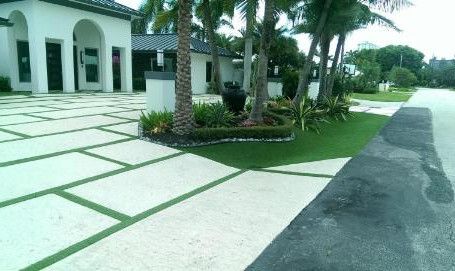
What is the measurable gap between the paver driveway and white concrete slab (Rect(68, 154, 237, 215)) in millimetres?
16

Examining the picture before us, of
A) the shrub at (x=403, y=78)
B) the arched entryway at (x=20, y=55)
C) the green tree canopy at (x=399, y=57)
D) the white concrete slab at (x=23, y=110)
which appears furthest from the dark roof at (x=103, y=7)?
the green tree canopy at (x=399, y=57)

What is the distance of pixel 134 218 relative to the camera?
4.70 meters

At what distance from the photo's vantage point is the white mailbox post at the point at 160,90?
1070cm

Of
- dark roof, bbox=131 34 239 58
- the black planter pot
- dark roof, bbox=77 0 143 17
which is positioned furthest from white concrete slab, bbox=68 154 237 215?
dark roof, bbox=131 34 239 58

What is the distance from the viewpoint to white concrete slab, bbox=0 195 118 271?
3.68 m

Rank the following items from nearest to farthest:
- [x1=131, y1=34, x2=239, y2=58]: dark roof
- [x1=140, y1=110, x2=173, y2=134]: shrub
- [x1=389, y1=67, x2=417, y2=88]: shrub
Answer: [x1=140, y1=110, x2=173, y2=134]: shrub < [x1=131, y1=34, x2=239, y2=58]: dark roof < [x1=389, y1=67, x2=417, y2=88]: shrub

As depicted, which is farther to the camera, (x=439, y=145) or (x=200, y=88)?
(x=200, y=88)

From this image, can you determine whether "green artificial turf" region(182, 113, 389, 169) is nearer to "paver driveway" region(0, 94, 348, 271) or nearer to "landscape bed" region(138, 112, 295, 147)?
"landscape bed" region(138, 112, 295, 147)

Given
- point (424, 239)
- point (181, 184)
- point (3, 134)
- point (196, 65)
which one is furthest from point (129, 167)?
point (196, 65)

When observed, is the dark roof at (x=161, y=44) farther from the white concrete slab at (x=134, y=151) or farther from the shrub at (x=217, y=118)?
the white concrete slab at (x=134, y=151)

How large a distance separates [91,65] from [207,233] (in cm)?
2119

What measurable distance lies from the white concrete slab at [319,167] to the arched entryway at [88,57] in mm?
17448

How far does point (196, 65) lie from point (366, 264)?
23.8 meters

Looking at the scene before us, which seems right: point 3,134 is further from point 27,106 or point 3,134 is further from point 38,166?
point 27,106
